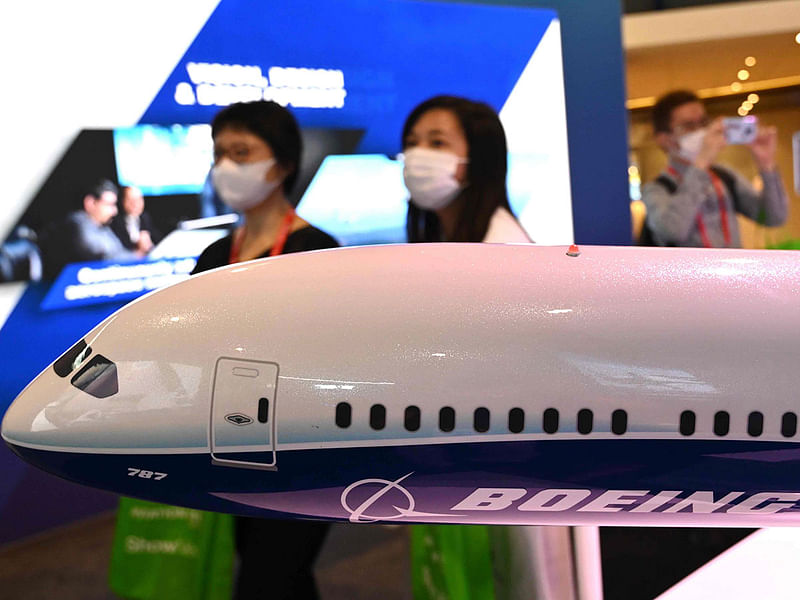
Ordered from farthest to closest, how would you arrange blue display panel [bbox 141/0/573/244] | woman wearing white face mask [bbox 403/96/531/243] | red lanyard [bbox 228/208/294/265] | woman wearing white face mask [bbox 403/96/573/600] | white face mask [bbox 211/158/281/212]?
blue display panel [bbox 141/0/573/244] → woman wearing white face mask [bbox 403/96/531/243] → white face mask [bbox 211/158/281/212] → red lanyard [bbox 228/208/294/265] → woman wearing white face mask [bbox 403/96/573/600]

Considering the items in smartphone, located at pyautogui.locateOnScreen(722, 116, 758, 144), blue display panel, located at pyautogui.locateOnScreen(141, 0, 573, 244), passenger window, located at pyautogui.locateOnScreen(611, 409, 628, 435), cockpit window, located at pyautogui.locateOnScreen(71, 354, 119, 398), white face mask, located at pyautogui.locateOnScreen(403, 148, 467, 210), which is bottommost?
passenger window, located at pyautogui.locateOnScreen(611, 409, 628, 435)

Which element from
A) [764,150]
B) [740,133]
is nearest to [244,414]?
[764,150]

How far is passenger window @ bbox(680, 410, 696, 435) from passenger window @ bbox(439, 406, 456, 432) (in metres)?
0.41

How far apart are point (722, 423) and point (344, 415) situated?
26.8 inches

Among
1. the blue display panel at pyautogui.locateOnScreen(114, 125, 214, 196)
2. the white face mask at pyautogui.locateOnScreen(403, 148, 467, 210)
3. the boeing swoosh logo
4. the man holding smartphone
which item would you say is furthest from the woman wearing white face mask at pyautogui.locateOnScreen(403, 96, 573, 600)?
the man holding smartphone

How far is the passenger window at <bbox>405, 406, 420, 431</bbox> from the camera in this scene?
5.16 ft

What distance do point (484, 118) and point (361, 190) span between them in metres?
2.83

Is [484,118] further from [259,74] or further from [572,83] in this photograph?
[572,83]

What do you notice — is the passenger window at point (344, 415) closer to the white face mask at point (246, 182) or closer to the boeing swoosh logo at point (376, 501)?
the boeing swoosh logo at point (376, 501)

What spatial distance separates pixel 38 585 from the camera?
4.79 m

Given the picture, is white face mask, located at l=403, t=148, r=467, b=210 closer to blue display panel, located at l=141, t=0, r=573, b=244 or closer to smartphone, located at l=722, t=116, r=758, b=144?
blue display panel, located at l=141, t=0, r=573, b=244

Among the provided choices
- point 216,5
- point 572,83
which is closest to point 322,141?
point 216,5

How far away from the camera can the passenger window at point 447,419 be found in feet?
5.18

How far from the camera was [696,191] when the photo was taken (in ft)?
20.6
